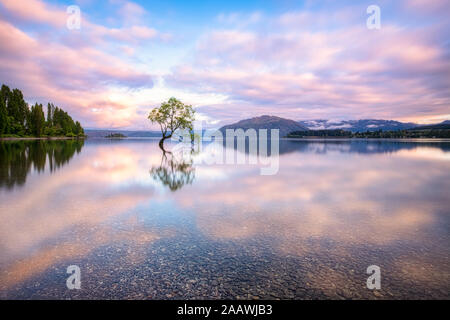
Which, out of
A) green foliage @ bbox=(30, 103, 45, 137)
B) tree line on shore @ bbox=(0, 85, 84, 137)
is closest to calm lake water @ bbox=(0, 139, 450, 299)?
tree line on shore @ bbox=(0, 85, 84, 137)

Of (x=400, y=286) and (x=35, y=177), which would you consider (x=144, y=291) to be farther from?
(x=35, y=177)

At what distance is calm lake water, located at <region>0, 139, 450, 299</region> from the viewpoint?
7.04 meters

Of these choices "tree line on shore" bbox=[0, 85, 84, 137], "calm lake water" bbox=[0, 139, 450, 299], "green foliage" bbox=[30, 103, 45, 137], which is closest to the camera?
"calm lake water" bbox=[0, 139, 450, 299]

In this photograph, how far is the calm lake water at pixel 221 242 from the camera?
7.04 m

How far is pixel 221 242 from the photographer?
32.5 feet

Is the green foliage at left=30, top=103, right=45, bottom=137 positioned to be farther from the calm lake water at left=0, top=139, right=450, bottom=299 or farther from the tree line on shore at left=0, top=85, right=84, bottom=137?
the calm lake water at left=0, top=139, right=450, bottom=299

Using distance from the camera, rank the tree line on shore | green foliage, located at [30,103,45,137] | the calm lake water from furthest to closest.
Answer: green foliage, located at [30,103,45,137]
the tree line on shore
the calm lake water

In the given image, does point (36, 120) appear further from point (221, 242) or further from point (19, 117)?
point (221, 242)

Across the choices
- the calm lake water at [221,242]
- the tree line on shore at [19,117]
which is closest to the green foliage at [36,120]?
the tree line on shore at [19,117]

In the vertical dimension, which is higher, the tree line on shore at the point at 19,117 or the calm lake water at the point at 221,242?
the tree line on shore at the point at 19,117

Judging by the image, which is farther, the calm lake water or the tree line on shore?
the tree line on shore

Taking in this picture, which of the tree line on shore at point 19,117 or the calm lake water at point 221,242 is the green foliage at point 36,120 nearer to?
the tree line on shore at point 19,117

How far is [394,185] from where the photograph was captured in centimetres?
2186

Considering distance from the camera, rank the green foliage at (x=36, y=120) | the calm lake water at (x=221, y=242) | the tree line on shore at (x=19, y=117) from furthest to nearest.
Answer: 1. the green foliage at (x=36, y=120)
2. the tree line on shore at (x=19, y=117)
3. the calm lake water at (x=221, y=242)
